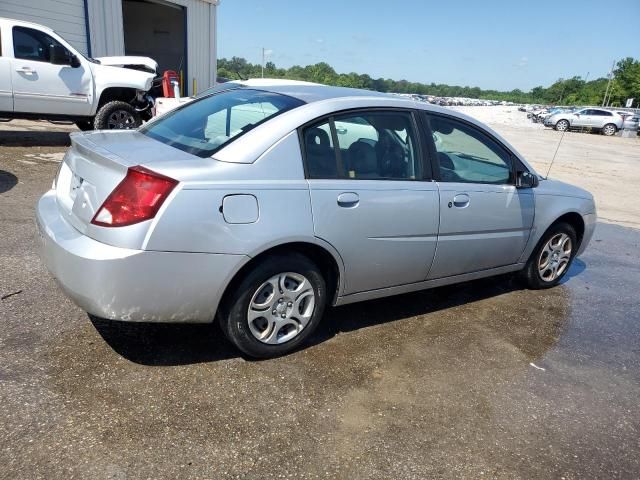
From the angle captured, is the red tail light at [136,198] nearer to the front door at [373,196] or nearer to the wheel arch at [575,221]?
the front door at [373,196]

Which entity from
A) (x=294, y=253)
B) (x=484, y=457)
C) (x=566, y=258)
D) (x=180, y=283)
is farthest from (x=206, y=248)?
(x=566, y=258)

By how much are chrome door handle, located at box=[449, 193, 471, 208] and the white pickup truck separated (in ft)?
25.6

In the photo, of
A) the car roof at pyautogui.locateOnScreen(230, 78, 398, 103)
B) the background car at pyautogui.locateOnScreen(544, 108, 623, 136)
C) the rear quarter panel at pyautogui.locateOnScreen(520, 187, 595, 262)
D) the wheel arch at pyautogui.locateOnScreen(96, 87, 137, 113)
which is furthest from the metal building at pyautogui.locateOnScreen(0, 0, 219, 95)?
the background car at pyautogui.locateOnScreen(544, 108, 623, 136)

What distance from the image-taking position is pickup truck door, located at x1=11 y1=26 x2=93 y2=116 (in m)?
8.51

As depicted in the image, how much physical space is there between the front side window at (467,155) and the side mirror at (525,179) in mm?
79

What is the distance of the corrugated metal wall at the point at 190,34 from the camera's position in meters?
12.6

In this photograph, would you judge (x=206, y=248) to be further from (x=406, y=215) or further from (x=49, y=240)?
(x=406, y=215)

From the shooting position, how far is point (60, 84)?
896cm

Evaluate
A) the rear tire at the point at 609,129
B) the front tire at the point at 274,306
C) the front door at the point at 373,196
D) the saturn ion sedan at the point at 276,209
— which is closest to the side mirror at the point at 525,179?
the saturn ion sedan at the point at 276,209

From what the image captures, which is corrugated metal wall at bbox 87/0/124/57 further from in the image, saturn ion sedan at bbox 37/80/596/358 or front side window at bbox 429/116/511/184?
front side window at bbox 429/116/511/184

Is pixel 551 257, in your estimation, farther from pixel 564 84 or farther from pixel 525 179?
pixel 564 84

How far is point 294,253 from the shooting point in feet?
9.61

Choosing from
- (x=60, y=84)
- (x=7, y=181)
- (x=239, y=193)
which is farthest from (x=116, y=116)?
(x=239, y=193)

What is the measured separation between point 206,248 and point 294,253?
579 millimetres
